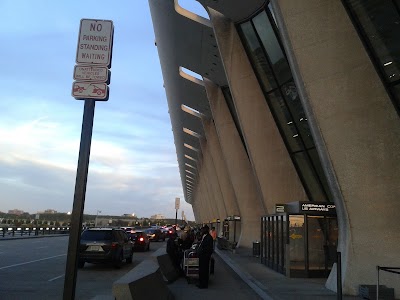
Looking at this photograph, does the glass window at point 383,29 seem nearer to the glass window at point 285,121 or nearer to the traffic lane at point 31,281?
the glass window at point 285,121

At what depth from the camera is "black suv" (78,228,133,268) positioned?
1703cm

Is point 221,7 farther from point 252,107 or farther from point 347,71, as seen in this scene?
point 347,71

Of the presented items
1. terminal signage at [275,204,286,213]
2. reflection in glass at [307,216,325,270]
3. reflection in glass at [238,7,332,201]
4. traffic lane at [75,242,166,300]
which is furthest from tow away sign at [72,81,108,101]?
reflection in glass at [238,7,332,201]

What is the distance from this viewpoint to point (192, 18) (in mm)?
23781

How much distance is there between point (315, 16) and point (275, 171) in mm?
12833

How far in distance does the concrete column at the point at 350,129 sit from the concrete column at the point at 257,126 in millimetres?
11334

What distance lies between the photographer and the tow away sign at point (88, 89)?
5074 mm

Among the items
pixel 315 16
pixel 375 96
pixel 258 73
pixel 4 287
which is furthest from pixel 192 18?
pixel 4 287

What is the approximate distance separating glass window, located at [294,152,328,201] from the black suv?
9.96 metres

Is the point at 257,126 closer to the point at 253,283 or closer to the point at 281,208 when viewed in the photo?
the point at 281,208

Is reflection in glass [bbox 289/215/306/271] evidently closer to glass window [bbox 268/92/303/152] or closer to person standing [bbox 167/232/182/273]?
person standing [bbox 167/232/182/273]

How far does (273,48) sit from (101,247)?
11685 millimetres

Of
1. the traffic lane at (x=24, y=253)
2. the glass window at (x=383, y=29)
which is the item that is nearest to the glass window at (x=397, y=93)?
the glass window at (x=383, y=29)

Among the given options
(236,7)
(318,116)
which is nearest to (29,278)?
(318,116)
